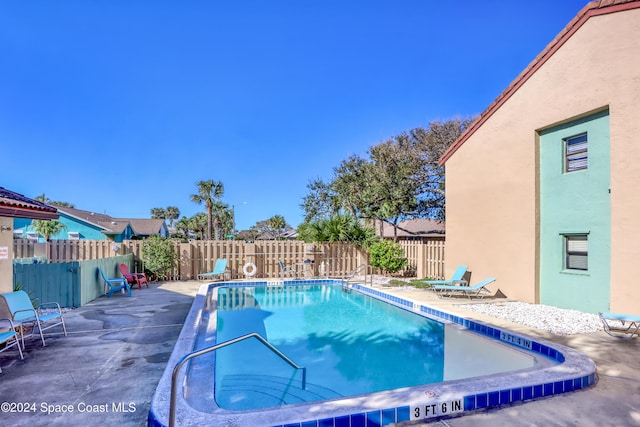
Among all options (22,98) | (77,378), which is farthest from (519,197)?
(22,98)

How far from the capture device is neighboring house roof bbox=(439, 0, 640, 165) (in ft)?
25.3

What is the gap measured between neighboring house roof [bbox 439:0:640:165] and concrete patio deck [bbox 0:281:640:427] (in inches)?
269

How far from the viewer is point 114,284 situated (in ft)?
37.1

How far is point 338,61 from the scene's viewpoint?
18.6 meters

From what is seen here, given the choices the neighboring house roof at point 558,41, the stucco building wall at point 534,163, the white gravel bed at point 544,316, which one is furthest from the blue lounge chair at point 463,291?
the neighboring house roof at point 558,41

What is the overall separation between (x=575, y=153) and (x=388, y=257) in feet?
24.9

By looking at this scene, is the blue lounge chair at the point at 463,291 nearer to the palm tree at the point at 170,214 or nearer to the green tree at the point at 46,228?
the green tree at the point at 46,228

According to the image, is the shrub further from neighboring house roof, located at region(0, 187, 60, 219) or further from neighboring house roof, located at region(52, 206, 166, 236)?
neighboring house roof, located at region(52, 206, 166, 236)

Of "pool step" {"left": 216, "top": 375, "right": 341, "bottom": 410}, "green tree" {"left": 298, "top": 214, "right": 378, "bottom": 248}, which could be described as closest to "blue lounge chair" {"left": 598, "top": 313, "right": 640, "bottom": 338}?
"pool step" {"left": 216, "top": 375, "right": 341, "bottom": 410}

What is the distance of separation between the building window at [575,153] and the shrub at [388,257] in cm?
710

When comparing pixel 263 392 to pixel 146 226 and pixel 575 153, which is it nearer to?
pixel 575 153

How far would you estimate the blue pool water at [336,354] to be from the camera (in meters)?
4.91

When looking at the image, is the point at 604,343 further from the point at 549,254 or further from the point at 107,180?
the point at 107,180

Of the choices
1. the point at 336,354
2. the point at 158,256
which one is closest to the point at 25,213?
the point at 336,354
